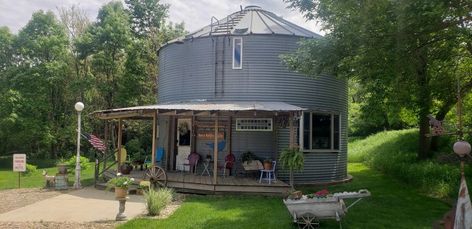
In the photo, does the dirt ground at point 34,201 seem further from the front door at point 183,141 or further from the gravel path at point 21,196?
the front door at point 183,141

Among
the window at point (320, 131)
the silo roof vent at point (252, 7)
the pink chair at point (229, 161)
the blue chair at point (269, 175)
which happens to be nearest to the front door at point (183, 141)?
the pink chair at point (229, 161)

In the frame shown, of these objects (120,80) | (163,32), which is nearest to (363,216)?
(120,80)

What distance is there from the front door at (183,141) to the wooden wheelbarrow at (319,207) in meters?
8.03

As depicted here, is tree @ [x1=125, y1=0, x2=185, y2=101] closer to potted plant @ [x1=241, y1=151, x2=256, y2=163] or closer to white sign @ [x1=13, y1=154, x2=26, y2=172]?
white sign @ [x1=13, y1=154, x2=26, y2=172]

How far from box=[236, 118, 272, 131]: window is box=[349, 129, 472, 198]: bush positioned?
5688 mm

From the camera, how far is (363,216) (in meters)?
9.36

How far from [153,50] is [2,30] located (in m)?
11.9

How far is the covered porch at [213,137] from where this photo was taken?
1211 cm

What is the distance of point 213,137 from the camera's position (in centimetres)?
1479

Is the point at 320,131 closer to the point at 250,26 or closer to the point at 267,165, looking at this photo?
the point at 267,165

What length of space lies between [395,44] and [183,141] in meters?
8.63

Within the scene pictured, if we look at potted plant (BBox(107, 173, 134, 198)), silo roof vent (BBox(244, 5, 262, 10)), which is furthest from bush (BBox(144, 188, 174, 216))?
silo roof vent (BBox(244, 5, 262, 10))

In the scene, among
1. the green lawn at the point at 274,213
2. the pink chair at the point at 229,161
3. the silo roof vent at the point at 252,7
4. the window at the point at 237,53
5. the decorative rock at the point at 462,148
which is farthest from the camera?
the silo roof vent at the point at 252,7

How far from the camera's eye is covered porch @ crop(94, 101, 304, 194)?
1211 cm
